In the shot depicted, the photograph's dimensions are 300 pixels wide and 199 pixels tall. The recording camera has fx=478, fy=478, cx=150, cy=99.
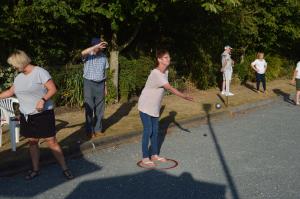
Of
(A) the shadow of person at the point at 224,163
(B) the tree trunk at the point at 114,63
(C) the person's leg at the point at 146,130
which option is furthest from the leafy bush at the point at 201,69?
(C) the person's leg at the point at 146,130

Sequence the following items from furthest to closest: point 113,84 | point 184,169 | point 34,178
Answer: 1. point 113,84
2. point 184,169
3. point 34,178

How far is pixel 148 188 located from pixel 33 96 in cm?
187

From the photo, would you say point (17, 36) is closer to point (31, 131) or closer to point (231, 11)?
point (31, 131)

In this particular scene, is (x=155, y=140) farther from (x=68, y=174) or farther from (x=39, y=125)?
(x=39, y=125)

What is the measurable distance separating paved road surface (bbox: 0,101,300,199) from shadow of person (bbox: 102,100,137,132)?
1437mm

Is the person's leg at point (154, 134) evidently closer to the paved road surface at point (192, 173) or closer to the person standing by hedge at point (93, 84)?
the paved road surface at point (192, 173)

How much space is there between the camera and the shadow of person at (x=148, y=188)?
5.77 meters

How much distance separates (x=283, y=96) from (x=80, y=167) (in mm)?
10834

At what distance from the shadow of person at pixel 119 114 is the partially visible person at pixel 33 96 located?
3149mm

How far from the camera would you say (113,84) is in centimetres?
1303

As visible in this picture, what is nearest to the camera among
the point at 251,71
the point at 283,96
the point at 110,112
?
the point at 110,112

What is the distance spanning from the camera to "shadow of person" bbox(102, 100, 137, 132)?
33.3 ft

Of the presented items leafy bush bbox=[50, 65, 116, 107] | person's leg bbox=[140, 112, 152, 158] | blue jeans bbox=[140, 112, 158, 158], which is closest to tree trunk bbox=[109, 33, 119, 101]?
leafy bush bbox=[50, 65, 116, 107]

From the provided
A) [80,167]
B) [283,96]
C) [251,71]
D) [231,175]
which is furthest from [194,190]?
[251,71]
